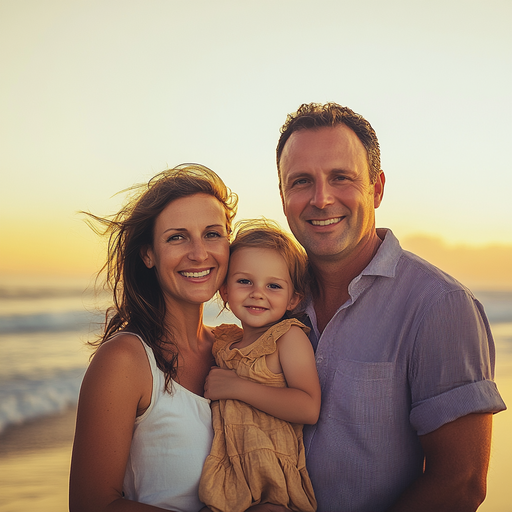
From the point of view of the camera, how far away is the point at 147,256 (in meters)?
3.36

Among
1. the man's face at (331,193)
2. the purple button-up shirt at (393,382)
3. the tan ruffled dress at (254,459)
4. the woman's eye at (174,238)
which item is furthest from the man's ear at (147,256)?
the purple button-up shirt at (393,382)

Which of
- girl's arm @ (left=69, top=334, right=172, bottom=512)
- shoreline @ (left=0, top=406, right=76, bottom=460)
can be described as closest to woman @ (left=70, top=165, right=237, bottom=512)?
girl's arm @ (left=69, top=334, right=172, bottom=512)

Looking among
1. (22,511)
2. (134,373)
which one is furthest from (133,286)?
(22,511)

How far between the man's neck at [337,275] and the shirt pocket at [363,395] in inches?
21.5

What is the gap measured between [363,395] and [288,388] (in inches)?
16.2

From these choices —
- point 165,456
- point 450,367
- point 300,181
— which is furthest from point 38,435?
point 450,367

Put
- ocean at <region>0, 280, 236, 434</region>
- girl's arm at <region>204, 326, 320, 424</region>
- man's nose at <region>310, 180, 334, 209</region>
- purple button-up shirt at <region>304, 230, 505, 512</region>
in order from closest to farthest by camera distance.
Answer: purple button-up shirt at <region>304, 230, 505, 512</region>
girl's arm at <region>204, 326, 320, 424</region>
man's nose at <region>310, 180, 334, 209</region>
ocean at <region>0, 280, 236, 434</region>

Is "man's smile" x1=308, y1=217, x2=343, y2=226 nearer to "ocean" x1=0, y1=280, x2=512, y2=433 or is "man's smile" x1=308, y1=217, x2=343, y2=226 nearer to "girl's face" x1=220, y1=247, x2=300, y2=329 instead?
"girl's face" x1=220, y1=247, x2=300, y2=329

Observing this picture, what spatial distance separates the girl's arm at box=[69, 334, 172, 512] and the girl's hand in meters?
0.48

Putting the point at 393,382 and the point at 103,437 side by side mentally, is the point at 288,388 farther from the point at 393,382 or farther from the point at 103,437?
the point at 103,437

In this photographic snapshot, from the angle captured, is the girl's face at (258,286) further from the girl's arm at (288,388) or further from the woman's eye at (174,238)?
the woman's eye at (174,238)

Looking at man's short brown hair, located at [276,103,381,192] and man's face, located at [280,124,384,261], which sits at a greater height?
man's short brown hair, located at [276,103,381,192]

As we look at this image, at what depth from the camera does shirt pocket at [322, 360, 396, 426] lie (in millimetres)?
2971

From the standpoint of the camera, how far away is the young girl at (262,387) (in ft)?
9.34
